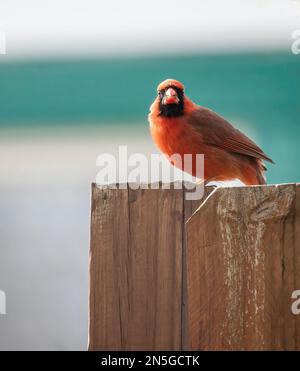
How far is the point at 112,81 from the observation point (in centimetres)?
642

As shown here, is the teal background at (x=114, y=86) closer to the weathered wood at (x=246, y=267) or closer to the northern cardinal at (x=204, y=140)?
the northern cardinal at (x=204, y=140)

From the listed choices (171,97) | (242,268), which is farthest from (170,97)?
(242,268)

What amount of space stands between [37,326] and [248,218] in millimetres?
3290

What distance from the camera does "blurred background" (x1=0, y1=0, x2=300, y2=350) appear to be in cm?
589

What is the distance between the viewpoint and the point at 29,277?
5.37 m

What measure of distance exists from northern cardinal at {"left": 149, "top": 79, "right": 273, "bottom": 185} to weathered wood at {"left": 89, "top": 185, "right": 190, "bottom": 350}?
2.34 meters

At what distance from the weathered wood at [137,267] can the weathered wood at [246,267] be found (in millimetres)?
201

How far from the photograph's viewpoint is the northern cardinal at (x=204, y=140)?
490 cm

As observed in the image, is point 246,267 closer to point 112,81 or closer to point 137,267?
point 137,267

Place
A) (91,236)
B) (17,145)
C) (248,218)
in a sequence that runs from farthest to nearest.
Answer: (17,145), (91,236), (248,218)

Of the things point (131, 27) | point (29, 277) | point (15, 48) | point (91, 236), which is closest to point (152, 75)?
point (131, 27)

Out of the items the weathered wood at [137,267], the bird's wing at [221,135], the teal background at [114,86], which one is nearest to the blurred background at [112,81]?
the teal background at [114,86]

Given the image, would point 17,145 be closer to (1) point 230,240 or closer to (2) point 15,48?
(2) point 15,48
